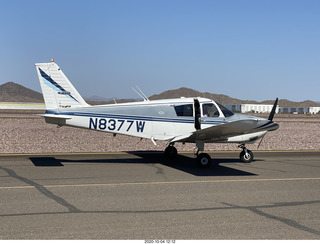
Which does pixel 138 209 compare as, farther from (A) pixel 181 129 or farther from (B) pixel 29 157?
(B) pixel 29 157

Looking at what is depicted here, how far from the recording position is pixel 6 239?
607 centimetres

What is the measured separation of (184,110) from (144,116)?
1.46m

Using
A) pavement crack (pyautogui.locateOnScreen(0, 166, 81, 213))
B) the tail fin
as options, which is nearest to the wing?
the tail fin

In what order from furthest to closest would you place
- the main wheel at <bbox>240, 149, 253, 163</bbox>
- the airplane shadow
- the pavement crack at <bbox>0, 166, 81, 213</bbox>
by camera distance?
the main wheel at <bbox>240, 149, 253, 163</bbox>
the airplane shadow
the pavement crack at <bbox>0, 166, 81, 213</bbox>

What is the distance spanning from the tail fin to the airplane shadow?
2.05 metres

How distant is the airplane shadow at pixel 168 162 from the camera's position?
517 inches

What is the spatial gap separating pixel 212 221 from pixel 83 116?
8.13 metres

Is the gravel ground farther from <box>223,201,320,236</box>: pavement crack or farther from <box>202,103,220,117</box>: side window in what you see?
<box>223,201,320,236</box>: pavement crack

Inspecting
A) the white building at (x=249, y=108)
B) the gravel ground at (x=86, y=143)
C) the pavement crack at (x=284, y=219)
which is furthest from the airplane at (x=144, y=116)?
the white building at (x=249, y=108)

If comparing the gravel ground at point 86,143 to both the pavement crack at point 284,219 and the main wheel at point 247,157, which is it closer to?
the main wheel at point 247,157

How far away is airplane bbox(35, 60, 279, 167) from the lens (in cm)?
1427

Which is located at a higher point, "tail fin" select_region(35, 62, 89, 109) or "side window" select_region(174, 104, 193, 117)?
"tail fin" select_region(35, 62, 89, 109)

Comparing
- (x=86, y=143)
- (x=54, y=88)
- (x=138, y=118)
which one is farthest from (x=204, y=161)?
(x=86, y=143)

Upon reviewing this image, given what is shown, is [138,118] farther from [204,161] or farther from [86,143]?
[86,143]
